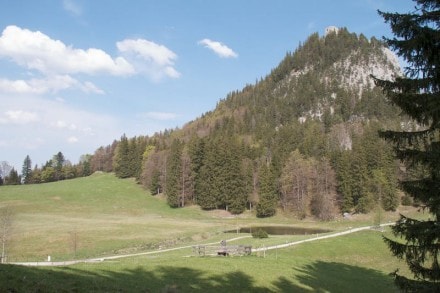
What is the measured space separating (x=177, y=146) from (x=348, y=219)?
59306 millimetres

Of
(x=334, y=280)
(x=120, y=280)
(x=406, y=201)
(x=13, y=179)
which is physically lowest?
(x=334, y=280)

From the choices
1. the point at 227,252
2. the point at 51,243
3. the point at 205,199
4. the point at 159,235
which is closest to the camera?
the point at 227,252

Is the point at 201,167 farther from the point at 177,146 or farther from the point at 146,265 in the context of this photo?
the point at 146,265

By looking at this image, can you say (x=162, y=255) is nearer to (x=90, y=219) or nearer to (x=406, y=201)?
(x=90, y=219)

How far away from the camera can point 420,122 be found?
51.9 ft

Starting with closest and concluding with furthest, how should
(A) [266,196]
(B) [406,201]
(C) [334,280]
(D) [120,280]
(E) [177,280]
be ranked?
(D) [120,280] → (E) [177,280] → (C) [334,280] → (B) [406,201] → (A) [266,196]

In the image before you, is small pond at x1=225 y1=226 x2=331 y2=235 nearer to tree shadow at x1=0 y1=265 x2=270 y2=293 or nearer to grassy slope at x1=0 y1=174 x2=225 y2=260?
grassy slope at x1=0 y1=174 x2=225 y2=260

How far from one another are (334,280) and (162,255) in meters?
18.2

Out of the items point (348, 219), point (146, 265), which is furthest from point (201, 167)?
point (146, 265)

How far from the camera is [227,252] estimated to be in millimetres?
37656

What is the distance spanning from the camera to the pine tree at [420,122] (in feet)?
49.3

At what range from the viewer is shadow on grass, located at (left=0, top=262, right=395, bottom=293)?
55.9 feet

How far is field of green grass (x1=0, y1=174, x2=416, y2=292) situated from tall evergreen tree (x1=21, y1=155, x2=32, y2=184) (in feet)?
185

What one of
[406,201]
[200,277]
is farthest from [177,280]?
[406,201]
